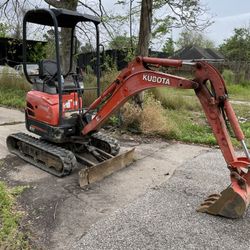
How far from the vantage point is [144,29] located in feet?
27.0

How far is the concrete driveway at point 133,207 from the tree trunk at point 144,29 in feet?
7.94

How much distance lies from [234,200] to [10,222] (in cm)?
232

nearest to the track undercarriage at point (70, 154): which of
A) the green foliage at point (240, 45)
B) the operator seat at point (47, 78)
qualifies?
the operator seat at point (47, 78)

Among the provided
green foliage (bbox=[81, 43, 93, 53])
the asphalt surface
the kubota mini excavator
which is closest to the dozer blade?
the kubota mini excavator

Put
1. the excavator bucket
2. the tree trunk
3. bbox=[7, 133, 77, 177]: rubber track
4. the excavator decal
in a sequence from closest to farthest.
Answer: the excavator bucket, the excavator decal, bbox=[7, 133, 77, 177]: rubber track, the tree trunk

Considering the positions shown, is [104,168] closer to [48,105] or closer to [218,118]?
[48,105]

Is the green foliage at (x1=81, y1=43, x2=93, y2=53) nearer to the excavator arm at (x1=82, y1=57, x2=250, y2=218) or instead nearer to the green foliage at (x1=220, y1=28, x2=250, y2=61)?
the excavator arm at (x1=82, y1=57, x2=250, y2=218)

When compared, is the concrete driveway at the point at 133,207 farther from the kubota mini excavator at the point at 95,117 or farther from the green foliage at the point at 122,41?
Result: the green foliage at the point at 122,41

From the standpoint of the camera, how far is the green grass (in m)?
3.25

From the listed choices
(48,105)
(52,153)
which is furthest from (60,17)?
(52,153)

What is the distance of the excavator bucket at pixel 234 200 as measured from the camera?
3.63 meters

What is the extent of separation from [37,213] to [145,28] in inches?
219

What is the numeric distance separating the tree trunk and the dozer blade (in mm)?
2689

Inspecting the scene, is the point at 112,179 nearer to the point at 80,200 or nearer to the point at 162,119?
the point at 80,200
